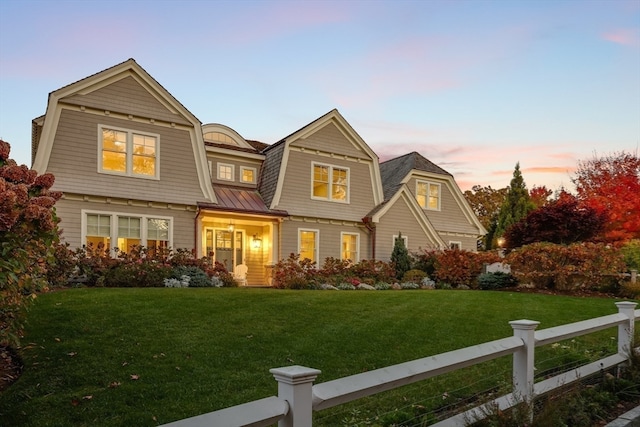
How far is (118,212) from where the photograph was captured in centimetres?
1554

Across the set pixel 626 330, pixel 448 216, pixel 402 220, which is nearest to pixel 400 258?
pixel 402 220

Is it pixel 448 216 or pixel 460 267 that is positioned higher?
pixel 448 216

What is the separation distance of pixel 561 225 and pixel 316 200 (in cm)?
1043

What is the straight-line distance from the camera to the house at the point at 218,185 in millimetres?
15109

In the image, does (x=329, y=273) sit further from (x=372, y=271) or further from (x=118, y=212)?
(x=118, y=212)

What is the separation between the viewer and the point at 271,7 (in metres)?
13.9

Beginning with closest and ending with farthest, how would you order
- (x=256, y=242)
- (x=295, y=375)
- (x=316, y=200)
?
(x=295, y=375)
(x=256, y=242)
(x=316, y=200)

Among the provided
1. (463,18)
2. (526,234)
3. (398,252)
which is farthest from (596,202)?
(463,18)

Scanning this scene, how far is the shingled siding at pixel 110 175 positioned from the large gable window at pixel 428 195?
12.0 metres

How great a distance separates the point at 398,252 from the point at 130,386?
16195 mm

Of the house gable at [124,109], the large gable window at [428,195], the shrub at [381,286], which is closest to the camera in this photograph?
the house gable at [124,109]

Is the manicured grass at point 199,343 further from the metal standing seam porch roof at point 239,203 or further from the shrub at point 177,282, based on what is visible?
the metal standing seam porch roof at point 239,203

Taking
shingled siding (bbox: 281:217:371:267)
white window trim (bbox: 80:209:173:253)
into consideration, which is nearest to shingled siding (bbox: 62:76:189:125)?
white window trim (bbox: 80:209:173:253)

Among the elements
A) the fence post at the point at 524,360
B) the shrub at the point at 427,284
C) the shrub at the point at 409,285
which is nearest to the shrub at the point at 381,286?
the shrub at the point at 409,285
